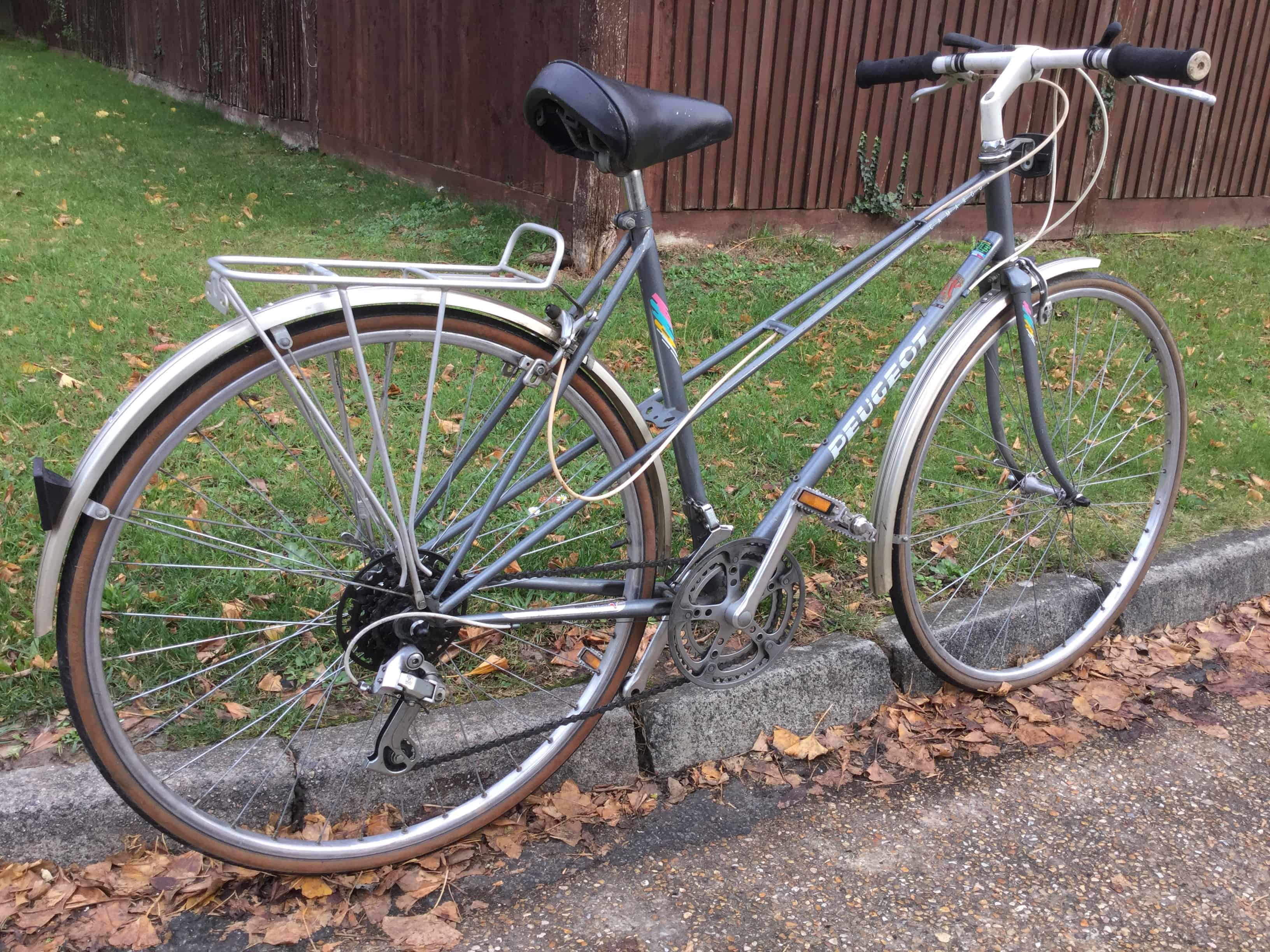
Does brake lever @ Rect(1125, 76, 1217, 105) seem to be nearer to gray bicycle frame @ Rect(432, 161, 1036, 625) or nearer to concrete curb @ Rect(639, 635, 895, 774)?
gray bicycle frame @ Rect(432, 161, 1036, 625)

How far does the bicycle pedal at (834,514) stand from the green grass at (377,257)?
574mm

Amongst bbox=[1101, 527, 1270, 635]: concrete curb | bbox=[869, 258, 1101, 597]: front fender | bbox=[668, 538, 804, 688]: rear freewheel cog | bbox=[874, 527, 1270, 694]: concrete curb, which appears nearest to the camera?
bbox=[668, 538, 804, 688]: rear freewheel cog

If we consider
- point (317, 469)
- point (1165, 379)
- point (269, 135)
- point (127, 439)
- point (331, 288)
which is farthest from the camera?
point (269, 135)

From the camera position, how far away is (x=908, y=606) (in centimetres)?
263

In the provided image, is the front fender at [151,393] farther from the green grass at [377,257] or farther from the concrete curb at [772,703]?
the concrete curb at [772,703]

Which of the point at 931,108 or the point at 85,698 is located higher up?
the point at 931,108

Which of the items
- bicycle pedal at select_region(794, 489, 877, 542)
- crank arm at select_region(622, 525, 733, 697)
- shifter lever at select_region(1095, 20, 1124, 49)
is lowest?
crank arm at select_region(622, 525, 733, 697)

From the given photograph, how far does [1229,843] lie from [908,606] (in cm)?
92

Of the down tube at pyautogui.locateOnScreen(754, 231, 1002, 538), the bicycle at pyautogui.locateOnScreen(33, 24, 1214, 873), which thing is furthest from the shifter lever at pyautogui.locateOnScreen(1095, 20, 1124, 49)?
the down tube at pyautogui.locateOnScreen(754, 231, 1002, 538)

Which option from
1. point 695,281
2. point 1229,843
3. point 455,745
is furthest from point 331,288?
point 695,281

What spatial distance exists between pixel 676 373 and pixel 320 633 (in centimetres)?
119

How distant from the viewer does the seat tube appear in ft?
6.93

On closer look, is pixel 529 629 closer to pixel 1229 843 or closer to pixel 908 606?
pixel 908 606

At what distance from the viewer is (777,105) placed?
6523 mm
